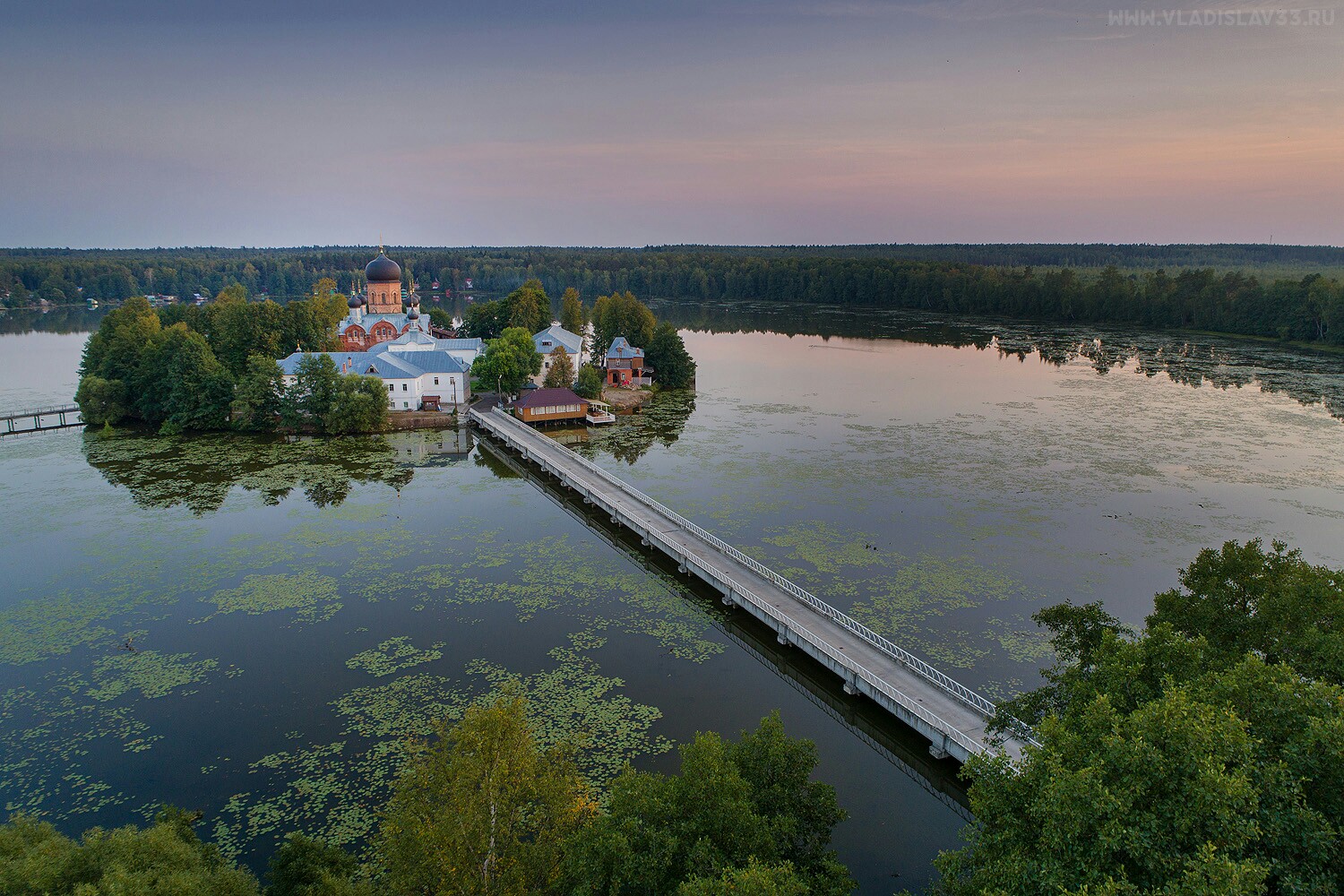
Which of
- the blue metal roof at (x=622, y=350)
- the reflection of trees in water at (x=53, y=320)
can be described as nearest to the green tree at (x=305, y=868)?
the blue metal roof at (x=622, y=350)

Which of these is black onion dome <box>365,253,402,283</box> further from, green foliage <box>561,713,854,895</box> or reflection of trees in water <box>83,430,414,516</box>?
green foliage <box>561,713,854,895</box>

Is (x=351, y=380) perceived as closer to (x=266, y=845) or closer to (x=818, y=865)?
(x=266, y=845)

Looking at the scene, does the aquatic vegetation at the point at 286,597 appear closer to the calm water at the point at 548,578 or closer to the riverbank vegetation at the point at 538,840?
the calm water at the point at 548,578

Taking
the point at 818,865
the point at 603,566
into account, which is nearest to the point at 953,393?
the point at 603,566

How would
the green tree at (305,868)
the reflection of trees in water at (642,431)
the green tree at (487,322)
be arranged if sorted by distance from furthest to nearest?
1. the green tree at (487,322)
2. the reflection of trees in water at (642,431)
3. the green tree at (305,868)

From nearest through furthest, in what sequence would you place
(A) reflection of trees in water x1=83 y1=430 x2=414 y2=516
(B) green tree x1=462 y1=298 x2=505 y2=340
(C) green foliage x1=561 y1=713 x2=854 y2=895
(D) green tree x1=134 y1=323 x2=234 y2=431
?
(C) green foliage x1=561 y1=713 x2=854 y2=895, (A) reflection of trees in water x1=83 y1=430 x2=414 y2=516, (D) green tree x1=134 y1=323 x2=234 y2=431, (B) green tree x1=462 y1=298 x2=505 y2=340

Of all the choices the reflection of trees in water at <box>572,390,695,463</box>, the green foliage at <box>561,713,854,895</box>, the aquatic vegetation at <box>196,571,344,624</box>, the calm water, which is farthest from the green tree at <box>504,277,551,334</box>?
the green foliage at <box>561,713,854,895</box>
